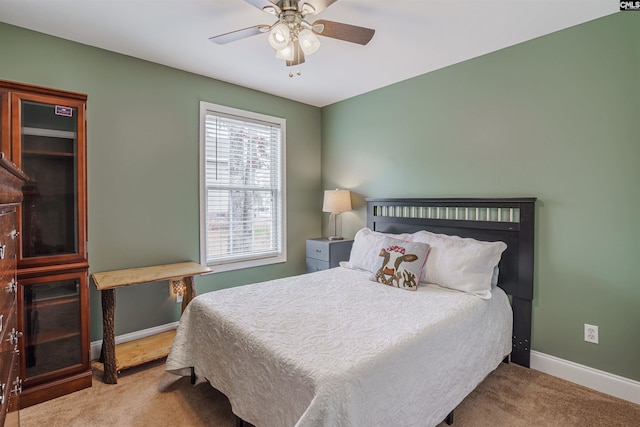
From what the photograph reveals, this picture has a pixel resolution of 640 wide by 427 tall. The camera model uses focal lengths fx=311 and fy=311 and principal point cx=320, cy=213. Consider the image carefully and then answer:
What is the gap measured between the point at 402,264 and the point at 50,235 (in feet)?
8.51

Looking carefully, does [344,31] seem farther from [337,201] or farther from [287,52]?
[337,201]

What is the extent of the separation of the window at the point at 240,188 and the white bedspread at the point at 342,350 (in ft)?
3.93

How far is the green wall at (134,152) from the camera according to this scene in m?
2.49

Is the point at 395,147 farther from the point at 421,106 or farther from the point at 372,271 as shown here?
the point at 372,271

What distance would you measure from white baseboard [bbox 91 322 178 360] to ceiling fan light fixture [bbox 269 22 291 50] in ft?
8.84

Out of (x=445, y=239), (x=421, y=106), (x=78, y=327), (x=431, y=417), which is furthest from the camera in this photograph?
(x=421, y=106)

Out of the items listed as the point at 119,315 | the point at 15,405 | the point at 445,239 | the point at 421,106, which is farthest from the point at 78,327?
the point at 421,106

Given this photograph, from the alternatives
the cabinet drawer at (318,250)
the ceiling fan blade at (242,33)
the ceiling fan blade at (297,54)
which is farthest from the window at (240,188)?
the ceiling fan blade at (297,54)

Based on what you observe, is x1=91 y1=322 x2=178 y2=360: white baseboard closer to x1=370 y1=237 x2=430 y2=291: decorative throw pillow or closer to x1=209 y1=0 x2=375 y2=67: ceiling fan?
x1=370 y1=237 x2=430 y2=291: decorative throw pillow

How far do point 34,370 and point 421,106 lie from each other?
12.5 ft

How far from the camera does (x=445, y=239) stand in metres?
2.62

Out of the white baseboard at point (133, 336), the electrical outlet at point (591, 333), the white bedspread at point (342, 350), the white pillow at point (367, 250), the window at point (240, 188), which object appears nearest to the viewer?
the white bedspread at point (342, 350)

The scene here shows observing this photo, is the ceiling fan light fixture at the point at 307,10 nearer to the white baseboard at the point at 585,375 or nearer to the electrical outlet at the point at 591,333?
the electrical outlet at the point at 591,333

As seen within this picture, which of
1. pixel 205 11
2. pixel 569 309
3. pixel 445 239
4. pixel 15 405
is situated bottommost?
pixel 15 405
